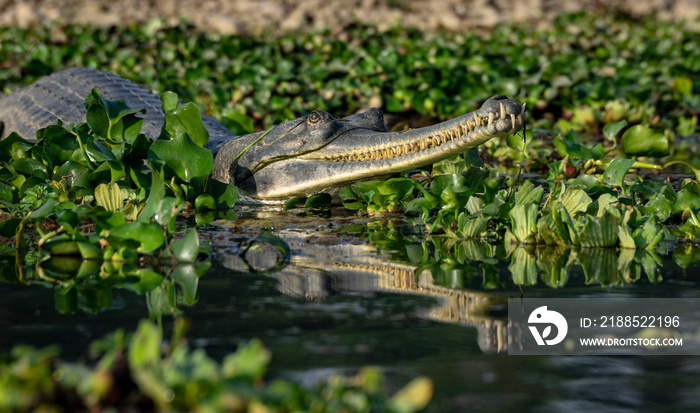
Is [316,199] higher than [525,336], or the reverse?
[316,199]

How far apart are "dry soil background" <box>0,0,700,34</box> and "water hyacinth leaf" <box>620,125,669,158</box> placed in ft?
28.1

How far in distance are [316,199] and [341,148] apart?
1.24 feet

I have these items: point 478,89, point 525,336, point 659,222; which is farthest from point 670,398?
point 478,89

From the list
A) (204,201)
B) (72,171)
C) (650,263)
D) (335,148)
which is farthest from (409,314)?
(72,171)

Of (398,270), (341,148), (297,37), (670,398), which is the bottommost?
(670,398)

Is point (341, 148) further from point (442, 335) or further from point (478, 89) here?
point (478, 89)

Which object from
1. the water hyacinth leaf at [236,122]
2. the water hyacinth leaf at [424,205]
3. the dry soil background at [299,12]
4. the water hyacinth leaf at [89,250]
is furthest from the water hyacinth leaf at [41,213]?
the dry soil background at [299,12]

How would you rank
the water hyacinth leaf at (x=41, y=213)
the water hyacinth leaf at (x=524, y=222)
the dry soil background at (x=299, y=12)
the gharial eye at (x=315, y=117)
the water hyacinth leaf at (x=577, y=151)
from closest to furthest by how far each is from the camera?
the water hyacinth leaf at (x=41, y=213)
the water hyacinth leaf at (x=524, y=222)
the gharial eye at (x=315, y=117)
the water hyacinth leaf at (x=577, y=151)
the dry soil background at (x=299, y=12)

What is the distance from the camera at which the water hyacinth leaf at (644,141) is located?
4996 mm

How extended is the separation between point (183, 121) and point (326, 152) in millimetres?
866

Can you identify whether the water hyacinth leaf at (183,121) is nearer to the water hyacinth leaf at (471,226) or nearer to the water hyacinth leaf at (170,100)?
the water hyacinth leaf at (170,100)

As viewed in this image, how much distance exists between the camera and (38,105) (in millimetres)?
7160

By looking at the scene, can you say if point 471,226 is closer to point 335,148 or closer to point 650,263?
point 650,263

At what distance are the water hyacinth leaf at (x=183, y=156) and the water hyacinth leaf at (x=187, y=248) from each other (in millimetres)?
1032
